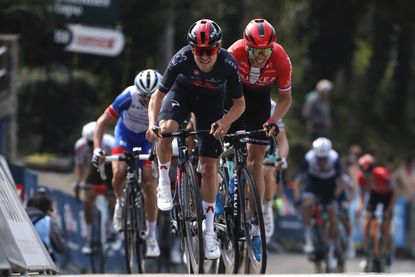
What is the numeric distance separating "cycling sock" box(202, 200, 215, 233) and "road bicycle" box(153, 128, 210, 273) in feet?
0.33

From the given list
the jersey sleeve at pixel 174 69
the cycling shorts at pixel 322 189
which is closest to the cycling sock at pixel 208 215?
the jersey sleeve at pixel 174 69

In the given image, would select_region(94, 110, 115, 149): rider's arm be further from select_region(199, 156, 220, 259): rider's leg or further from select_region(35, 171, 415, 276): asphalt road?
select_region(35, 171, 415, 276): asphalt road

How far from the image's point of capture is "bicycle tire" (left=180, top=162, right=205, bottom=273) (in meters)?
12.7

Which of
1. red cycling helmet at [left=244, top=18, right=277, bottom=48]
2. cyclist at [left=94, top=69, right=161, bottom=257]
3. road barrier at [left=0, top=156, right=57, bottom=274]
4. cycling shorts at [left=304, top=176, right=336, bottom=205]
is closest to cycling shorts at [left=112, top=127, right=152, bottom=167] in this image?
cyclist at [left=94, top=69, right=161, bottom=257]

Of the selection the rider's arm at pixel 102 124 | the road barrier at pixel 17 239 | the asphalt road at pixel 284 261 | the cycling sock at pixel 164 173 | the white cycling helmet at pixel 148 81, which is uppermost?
the white cycling helmet at pixel 148 81

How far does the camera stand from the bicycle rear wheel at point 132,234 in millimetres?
15375

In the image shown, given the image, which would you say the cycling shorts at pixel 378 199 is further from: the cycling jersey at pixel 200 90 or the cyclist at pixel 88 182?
the cycling jersey at pixel 200 90

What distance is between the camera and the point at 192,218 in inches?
515

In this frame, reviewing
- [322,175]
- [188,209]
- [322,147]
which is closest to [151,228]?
[188,209]

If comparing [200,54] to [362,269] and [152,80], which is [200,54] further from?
[362,269]

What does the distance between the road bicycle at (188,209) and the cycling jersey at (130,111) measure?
234 centimetres

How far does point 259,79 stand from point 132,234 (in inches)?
94.1

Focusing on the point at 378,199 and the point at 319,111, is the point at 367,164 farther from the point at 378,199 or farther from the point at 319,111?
the point at 319,111

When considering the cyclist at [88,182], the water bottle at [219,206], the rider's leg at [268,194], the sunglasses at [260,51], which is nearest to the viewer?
the sunglasses at [260,51]
